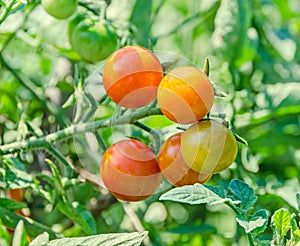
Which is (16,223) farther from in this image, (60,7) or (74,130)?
(60,7)

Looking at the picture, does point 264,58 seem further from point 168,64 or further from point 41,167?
point 168,64

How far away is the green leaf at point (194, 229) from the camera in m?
1.70

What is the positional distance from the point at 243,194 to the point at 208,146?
89 mm

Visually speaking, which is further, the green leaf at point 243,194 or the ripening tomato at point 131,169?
the ripening tomato at point 131,169

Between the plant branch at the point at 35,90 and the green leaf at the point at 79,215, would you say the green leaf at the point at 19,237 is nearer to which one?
the green leaf at the point at 79,215

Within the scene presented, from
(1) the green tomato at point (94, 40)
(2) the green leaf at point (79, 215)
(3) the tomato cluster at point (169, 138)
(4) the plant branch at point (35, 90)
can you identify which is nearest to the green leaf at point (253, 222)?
(3) the tomato cluster at point (169, 138)

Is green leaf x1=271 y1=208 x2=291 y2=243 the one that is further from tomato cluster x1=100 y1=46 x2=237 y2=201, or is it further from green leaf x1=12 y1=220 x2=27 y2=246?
green leaf x1=12 y1=220 x2=27 y2=246

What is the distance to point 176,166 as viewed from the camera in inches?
44.1

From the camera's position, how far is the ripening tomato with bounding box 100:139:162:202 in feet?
3.90

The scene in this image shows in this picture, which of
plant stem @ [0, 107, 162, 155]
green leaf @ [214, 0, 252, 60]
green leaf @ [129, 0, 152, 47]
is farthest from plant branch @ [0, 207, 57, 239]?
green leaf @ [214, 0, 252, 60]

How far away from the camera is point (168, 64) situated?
1196 millimetres

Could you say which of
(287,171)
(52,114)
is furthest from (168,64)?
(287,171)

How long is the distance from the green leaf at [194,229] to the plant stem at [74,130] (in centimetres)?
49

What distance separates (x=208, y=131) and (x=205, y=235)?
2.37ft
